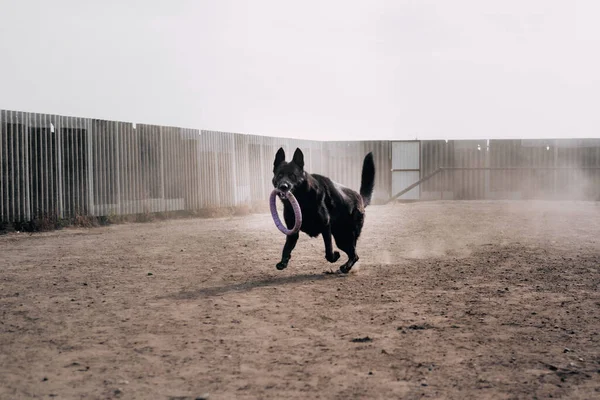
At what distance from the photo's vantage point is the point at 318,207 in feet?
24.9

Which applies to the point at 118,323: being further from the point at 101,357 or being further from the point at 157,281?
the point at 157,281

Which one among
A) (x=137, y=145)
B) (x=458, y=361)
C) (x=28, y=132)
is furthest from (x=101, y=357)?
(x=137, y=145)

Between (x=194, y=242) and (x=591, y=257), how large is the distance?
687 cm

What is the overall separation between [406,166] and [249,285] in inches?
796

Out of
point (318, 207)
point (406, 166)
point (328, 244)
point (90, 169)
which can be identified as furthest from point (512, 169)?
point (318, 207)

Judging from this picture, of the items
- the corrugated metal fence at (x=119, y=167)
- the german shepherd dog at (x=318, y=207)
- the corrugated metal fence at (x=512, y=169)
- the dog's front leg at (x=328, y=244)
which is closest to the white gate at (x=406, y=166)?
the corrugated metal fence at (x=512, y=169)

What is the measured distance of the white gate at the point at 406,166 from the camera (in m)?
26.3

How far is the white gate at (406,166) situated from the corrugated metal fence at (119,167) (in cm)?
541

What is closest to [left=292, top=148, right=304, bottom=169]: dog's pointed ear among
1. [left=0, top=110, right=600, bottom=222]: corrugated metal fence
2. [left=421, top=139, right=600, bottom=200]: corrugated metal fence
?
[left=0, top=110, right=600, bottom=222]: corrugated metal fence

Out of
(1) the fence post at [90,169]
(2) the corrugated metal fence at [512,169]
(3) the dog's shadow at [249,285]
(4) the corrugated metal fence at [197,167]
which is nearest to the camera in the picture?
(3) the dog's shadow at [249,285]

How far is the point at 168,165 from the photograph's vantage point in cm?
1803

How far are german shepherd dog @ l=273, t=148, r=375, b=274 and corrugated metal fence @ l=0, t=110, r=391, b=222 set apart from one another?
341 inches

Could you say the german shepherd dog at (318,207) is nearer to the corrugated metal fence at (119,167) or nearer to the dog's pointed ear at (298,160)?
the dog's pointed ear at (298,160)

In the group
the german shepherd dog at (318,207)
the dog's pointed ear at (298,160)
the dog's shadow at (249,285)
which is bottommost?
the dog's shadow at (249,285)
